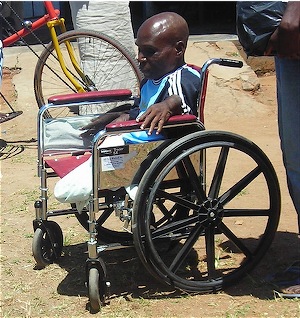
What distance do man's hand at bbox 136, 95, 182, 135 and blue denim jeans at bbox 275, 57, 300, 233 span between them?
508 millimetres

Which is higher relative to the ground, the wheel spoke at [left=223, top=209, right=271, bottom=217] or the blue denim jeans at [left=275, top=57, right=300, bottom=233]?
the blue denim jeans at [left=275, top=57, right=300, bottom=233]

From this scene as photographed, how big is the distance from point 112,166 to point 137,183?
167 mm

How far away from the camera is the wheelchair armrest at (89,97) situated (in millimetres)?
3789

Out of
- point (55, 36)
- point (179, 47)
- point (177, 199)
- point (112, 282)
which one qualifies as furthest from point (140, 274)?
point (55, 36)

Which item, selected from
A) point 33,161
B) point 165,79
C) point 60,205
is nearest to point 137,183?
point 165,79

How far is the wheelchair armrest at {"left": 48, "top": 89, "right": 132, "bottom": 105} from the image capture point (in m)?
3.79

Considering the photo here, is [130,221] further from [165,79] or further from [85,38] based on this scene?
[85,38]

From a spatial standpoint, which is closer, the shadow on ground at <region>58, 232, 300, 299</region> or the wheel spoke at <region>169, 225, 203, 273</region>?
the wheel spoke at <region>169, 225, 203, 273</region>

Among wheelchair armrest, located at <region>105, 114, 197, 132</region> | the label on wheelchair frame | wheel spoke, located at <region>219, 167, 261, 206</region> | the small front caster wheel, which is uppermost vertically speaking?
wheelchair armrest, located at <region>105, 114, 197, 132</region>

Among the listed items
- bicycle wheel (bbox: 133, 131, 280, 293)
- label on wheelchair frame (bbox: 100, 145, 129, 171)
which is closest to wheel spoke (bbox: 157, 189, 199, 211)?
bicycle wheel (bbox: 133, 131, 280, 293)

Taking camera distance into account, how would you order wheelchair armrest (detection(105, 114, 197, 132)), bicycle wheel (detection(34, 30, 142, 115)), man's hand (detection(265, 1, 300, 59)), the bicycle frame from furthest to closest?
the bicycle frame → bicycle wheel (detection(34, 30, 142, 115)) → wheelchair armrest (detection(105, 114, 197, 132)) → man's hand (detection(265, 1, 300, 59))

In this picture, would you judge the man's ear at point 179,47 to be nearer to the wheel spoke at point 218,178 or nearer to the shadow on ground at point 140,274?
the wheel spoke at point 218,178

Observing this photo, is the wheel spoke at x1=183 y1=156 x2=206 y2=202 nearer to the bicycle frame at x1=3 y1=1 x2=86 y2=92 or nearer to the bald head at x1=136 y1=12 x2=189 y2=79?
the bald head at x1=136 y1=12 x2=189 y2=79

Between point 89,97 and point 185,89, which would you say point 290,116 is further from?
point 89,97
